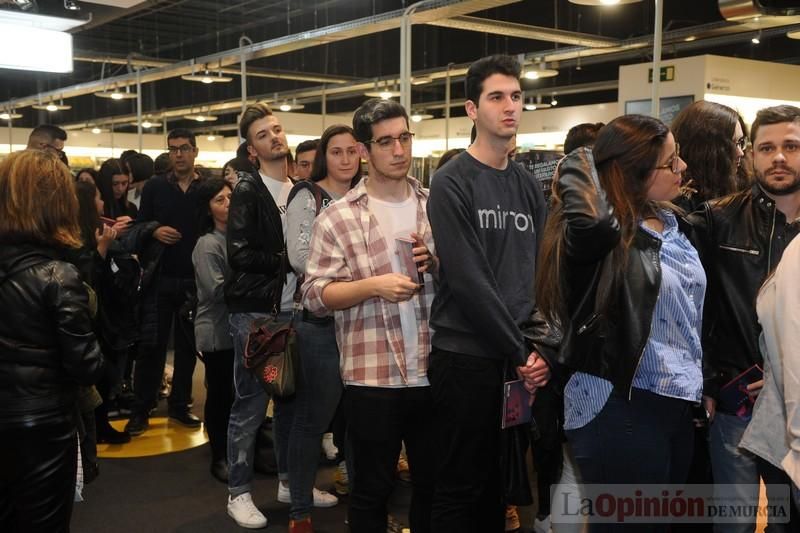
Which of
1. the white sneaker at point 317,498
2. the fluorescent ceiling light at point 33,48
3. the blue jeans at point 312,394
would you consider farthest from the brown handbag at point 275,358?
the fluorescent ceiling light at point 33,48

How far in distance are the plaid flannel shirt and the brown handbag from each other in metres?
0.43

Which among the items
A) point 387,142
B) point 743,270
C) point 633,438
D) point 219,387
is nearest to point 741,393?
point 743,270

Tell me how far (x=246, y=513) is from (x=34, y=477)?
1375 millimetres

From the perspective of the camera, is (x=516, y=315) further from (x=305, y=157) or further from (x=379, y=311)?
(x=305, y=157)

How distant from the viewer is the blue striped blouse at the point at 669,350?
6.81ft

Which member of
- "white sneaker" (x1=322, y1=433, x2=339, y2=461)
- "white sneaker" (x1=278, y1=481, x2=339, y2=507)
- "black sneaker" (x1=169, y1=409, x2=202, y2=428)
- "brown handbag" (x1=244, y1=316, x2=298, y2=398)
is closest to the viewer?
"brown handbag" (x1=244, y1=316, x2=298, y2=398)

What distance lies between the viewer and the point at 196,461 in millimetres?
4535

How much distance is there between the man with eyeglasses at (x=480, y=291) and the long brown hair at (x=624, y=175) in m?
0.20

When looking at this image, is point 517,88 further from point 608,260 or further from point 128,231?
point 128,231

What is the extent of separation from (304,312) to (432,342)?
851mm

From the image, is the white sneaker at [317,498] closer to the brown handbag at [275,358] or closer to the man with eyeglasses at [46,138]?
the brown handbag at [275,358]

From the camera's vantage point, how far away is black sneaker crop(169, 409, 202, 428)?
517 centimetres

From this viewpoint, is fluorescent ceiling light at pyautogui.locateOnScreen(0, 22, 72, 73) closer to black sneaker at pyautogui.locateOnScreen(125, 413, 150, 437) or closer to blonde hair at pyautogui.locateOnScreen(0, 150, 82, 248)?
black sneaker at pyautogui.locateOnScreen(125, 413, 150, 437)

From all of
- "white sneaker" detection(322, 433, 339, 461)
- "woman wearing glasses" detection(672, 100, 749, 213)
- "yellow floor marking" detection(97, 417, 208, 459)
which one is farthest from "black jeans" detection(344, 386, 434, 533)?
"yellow floor marking" detection(97, 417, 208, 459)
